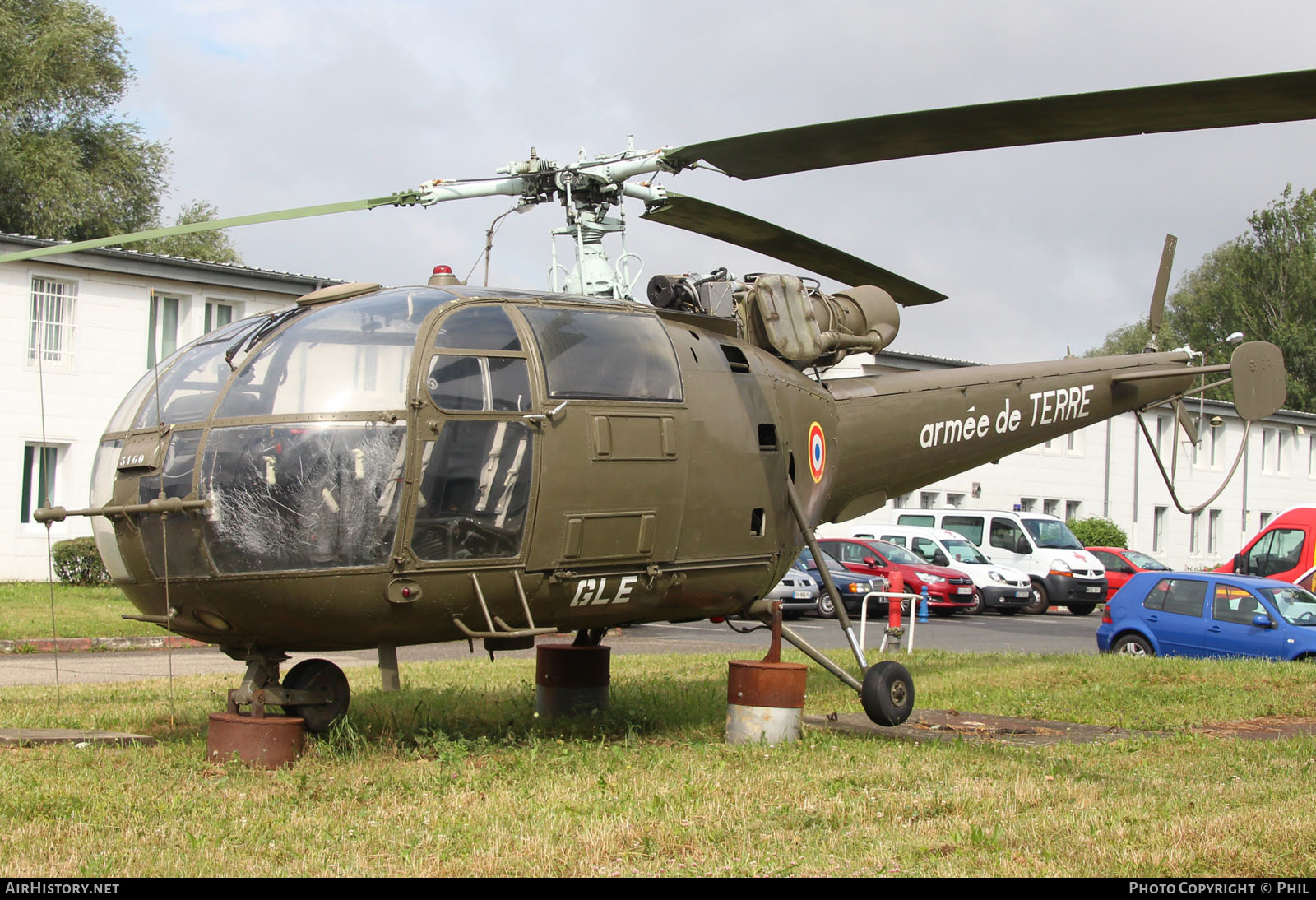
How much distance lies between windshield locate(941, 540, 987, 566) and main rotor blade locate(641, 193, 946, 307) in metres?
17.1

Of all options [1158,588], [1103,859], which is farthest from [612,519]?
[1158,588]

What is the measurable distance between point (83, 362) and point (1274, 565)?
22.4 metres

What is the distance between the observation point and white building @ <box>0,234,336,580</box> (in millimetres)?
23125

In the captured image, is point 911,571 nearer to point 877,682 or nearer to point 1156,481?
point 877,682

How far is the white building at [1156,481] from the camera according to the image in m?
39.6

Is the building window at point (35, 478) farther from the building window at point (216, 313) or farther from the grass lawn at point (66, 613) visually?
the building window at point (216, 313)

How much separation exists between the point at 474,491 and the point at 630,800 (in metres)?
1.81

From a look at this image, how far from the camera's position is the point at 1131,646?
15430 mm

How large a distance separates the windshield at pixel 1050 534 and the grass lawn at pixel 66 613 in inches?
752

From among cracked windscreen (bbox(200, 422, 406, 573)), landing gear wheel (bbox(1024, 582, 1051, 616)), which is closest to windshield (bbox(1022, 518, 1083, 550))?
landing gear wheel (bbox(1024, 582, 1051, 616))

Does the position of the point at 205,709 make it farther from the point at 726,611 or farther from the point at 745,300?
the point at 745,300

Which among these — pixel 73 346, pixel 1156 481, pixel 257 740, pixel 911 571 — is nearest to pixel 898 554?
pixel 911 571

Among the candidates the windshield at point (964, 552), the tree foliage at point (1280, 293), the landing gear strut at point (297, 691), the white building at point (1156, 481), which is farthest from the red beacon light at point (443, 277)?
the tree foliage at point (1280, 293)

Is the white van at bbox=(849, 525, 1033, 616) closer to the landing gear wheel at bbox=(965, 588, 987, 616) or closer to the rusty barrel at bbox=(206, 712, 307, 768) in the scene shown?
the landing gear wheel at bbox=(965, 588, 987, 616)
